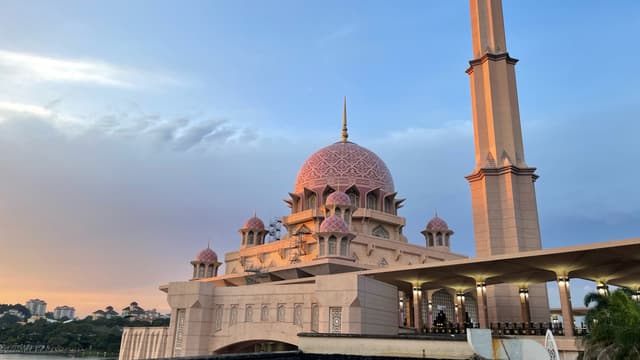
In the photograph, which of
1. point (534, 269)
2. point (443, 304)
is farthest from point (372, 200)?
point (534, 269)

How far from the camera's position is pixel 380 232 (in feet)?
121

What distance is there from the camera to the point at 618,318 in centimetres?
1164

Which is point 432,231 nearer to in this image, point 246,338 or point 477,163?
point 477,163

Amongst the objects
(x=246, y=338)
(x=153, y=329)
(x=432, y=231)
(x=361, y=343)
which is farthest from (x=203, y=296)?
(x=432, y=231)

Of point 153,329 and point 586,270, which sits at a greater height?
point 586,270

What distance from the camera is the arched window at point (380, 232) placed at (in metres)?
36.7

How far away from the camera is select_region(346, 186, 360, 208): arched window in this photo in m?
37.1

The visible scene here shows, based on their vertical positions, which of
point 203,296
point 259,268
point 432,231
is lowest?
point 203,296

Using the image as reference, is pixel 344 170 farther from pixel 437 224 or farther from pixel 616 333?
pixel 616 333

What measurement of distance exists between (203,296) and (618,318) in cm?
1875

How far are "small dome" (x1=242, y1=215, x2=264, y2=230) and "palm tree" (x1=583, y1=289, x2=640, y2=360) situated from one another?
29.1 m

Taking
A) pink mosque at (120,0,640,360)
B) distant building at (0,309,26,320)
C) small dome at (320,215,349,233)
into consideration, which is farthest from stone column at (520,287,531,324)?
→ distant building at (0,309,26,320)

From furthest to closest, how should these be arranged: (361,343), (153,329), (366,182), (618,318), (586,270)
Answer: (366,182) < (153,329) < (586,270) < (361,343) < (618,318)

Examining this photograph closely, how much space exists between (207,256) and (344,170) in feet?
44.2
